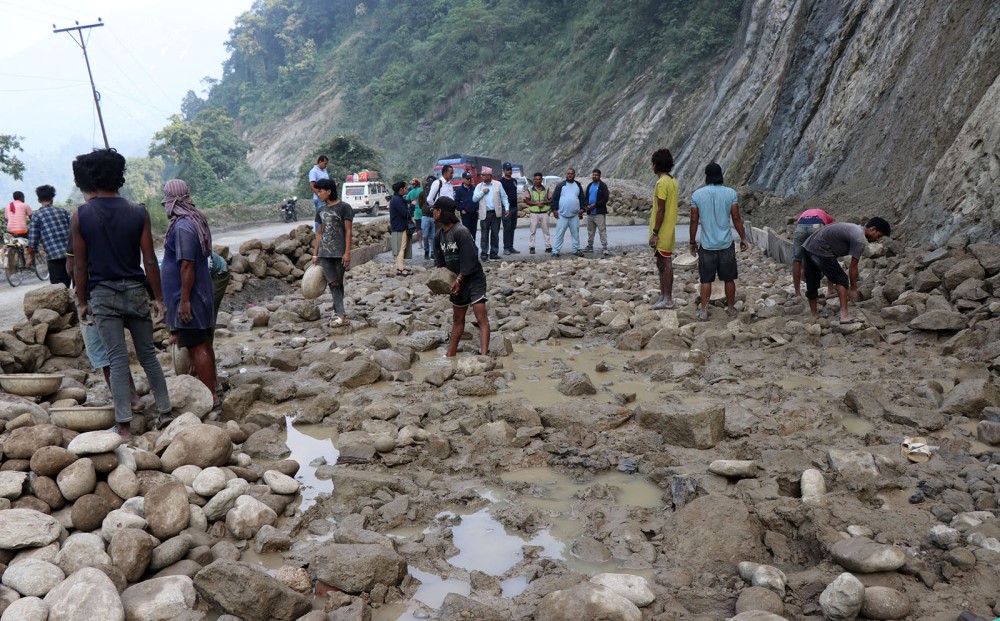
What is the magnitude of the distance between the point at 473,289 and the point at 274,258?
24.5 feet

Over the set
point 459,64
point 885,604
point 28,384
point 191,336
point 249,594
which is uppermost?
point 459,64

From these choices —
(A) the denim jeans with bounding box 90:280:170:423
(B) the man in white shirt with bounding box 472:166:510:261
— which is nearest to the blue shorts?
(A) the denim jeans with bounding box 90:280:170:423

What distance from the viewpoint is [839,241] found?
715 centimetres

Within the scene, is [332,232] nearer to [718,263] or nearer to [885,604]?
[718,263]

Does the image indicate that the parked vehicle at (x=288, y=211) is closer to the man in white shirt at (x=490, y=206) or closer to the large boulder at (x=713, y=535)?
the man in white shirt at (x=490, y=206)

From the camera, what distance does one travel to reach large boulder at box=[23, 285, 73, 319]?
293 inches

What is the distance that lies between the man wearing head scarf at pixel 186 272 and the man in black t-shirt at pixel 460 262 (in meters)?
2.13

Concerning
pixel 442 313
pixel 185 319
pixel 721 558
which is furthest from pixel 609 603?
pixel 442 313

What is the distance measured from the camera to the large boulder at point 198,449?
172 inches

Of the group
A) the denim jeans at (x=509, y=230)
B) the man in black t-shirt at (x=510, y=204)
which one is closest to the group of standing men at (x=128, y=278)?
the man in black t-shirt at (x=510, y=204)

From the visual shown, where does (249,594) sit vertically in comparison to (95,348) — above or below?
below

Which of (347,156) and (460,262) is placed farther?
(347,156)

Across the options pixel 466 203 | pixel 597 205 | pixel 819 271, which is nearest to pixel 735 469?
pixel 819 271

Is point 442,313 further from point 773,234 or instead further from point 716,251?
point 773,234
